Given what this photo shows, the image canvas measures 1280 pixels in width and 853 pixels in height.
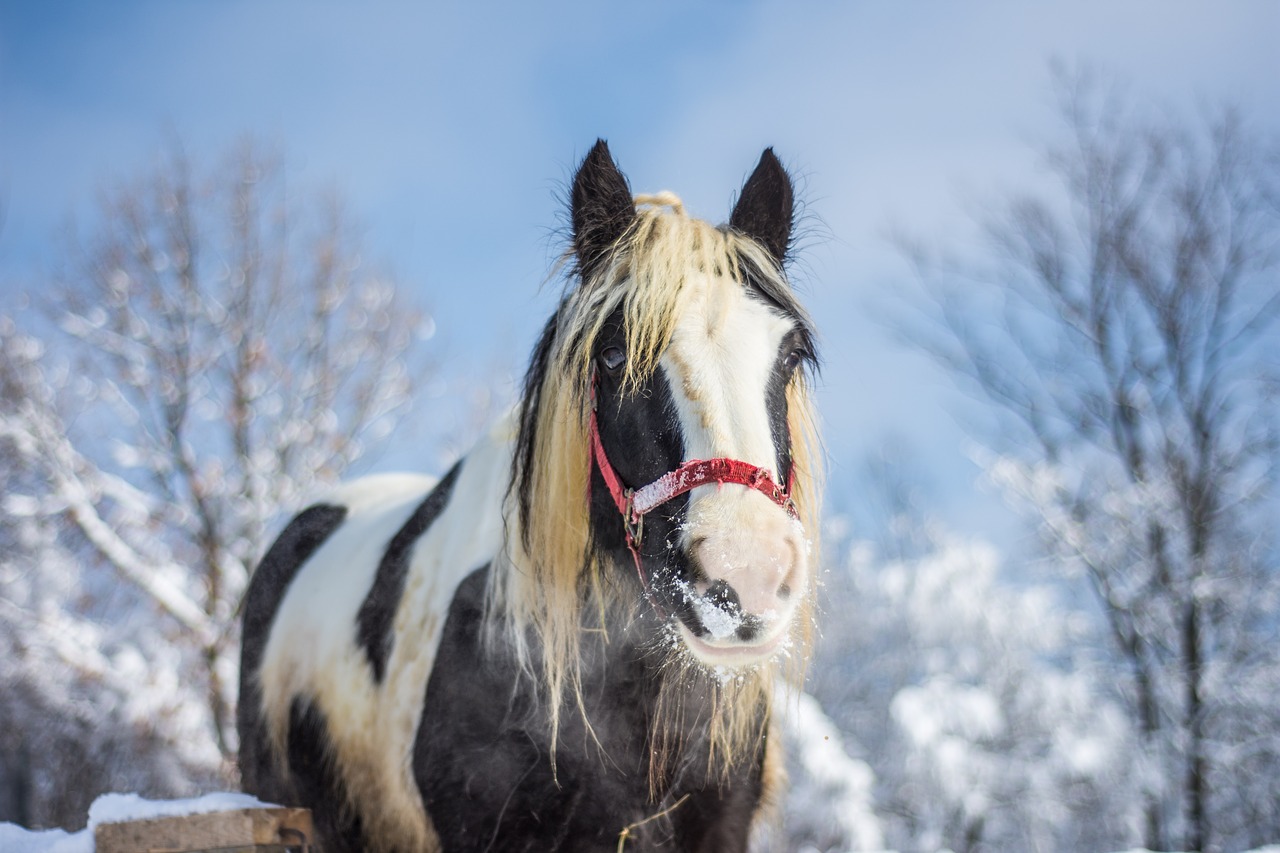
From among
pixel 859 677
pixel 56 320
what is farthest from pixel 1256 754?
pixel 56 320

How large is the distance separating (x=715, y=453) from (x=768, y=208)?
1.11 m

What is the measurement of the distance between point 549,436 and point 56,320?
11107mm

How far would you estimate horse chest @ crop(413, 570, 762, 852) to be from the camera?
2.24 meters

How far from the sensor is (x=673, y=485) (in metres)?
1.88

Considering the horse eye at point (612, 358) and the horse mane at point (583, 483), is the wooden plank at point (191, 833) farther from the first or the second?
the horse eye at point (612, 358)

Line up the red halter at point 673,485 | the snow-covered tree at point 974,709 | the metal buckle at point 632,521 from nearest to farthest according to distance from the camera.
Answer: the red halter at point 673,485 < the metal buckle at point 632,521 < the snow-covered tree at point 974,709

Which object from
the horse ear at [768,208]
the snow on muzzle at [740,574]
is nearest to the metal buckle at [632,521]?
the snow on muzzle at [740,574]

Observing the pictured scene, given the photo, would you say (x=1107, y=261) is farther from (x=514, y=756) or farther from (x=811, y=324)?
(x=514, y=756)

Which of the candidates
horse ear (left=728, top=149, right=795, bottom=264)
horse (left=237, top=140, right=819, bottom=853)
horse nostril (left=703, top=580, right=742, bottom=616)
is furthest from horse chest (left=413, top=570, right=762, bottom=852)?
horse ear (left=728, top=149, right=795, bottom=264)

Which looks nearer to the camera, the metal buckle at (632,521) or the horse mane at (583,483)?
the metal buckle at (632,521)

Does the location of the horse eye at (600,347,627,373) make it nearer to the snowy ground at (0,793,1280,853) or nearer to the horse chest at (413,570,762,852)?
the horse chest at (413,570,762,852)

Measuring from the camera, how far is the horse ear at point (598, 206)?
8.04 feet

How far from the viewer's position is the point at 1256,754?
382 inches

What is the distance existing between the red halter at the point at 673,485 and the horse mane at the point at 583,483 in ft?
0.55
